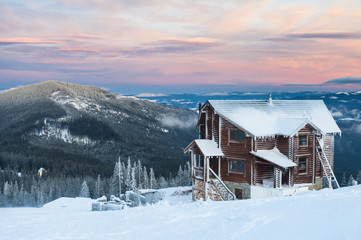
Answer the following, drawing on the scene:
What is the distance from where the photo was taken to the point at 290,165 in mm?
33969

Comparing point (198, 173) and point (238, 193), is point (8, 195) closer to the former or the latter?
point (198, 173)

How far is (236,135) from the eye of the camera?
3622 cm

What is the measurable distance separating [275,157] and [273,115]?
5219mm

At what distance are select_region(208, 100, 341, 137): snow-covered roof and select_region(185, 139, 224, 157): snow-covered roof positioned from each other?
3205 mm

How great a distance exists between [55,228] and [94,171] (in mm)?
161804

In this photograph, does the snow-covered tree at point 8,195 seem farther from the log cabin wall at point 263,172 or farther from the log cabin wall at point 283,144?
Answer: the log cabin wall at point 283,144

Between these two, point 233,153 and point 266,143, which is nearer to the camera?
point 266,143

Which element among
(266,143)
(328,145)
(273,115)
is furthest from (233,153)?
(328,145)

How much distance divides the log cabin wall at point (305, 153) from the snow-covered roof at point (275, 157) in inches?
45.9

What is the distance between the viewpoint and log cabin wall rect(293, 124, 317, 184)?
35.6 meters

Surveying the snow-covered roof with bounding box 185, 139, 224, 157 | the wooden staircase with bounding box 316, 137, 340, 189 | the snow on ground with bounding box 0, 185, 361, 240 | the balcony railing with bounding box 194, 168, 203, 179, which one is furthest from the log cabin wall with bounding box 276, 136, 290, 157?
the snow on ground with bounding box 0, 185, 361, 240

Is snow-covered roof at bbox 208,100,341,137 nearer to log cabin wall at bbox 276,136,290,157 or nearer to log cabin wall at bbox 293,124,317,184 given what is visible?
log cabin wall at bbox 276,136,290,157

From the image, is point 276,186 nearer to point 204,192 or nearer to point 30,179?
point 204,192

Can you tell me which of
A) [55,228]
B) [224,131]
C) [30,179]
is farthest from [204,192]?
[30,179]
